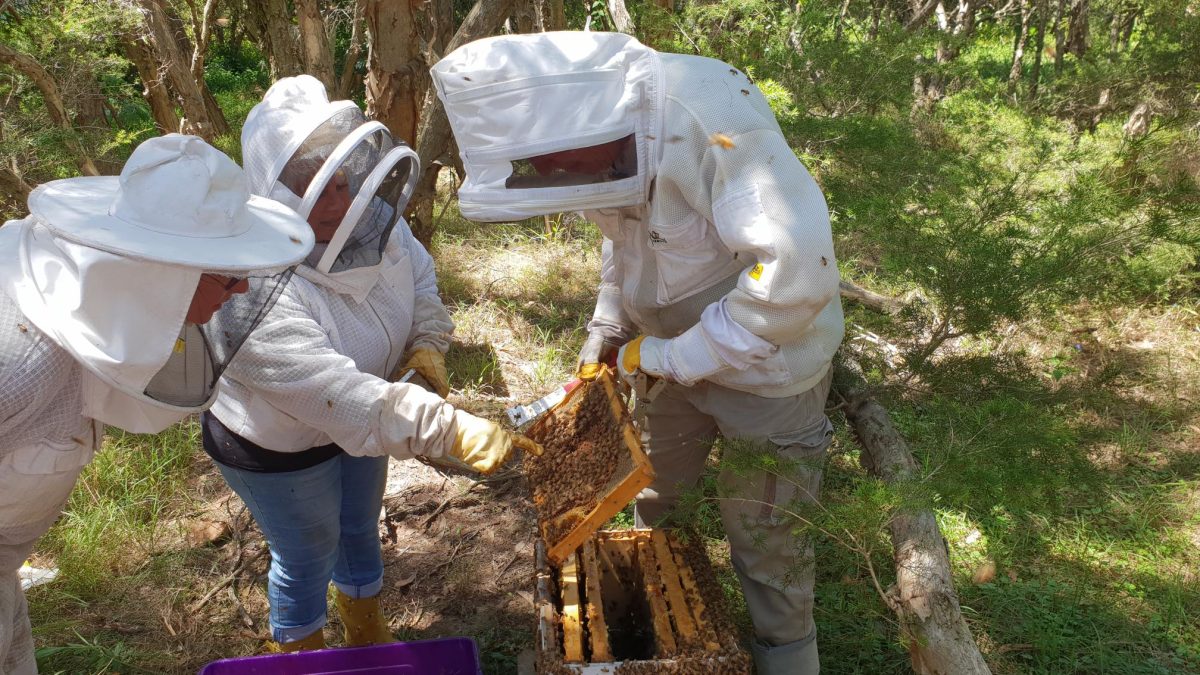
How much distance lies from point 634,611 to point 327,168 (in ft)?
6.51

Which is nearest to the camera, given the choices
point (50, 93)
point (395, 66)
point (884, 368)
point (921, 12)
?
point (884, 368)

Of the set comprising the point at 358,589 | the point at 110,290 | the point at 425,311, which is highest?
the point at 110,290

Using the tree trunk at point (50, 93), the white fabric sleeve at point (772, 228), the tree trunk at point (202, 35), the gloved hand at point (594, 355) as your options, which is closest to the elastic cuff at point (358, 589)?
the gloved hand at point (594, 355)

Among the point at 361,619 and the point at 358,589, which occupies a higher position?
the point at 358,589

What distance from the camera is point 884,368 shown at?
3383 mm

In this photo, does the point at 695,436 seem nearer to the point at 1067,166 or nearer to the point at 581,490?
the point at 581,490

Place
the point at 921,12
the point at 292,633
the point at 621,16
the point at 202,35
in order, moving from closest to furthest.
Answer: the point at 292,633, the point at 621,16, the point at 202,35, the point at 921,12

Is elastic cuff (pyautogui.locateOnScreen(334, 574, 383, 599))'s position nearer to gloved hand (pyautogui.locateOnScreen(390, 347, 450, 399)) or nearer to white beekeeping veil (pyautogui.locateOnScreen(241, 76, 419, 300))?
gloved hand (pyautogui.locateOnScreen(390, 347, 450, 399))

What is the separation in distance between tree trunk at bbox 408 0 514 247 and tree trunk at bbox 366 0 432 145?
0.38ft

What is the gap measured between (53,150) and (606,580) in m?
4.85

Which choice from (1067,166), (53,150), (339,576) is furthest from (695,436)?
(53,150)

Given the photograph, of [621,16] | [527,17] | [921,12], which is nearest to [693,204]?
[621,16]

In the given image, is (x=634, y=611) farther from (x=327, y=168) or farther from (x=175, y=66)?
(x=175, y=66)

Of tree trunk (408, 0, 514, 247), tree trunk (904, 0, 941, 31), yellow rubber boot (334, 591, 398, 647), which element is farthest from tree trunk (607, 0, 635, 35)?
tree trunk (904, 0, 941, 31)
